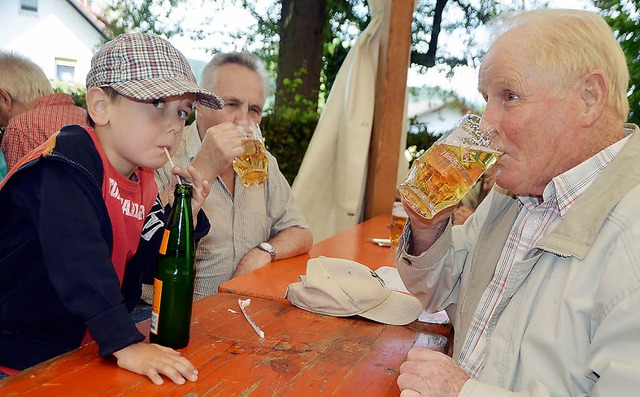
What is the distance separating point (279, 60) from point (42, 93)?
10.2 ft

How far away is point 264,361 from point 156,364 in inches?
9.8

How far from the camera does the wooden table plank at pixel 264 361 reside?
116cm

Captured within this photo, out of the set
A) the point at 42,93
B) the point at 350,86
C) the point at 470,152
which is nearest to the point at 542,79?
the point at 470,152

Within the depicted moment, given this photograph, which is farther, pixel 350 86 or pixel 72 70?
pixel 72 70

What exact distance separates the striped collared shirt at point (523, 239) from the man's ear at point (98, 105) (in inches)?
43.2

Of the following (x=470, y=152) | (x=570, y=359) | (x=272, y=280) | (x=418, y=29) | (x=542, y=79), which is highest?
(x=418, y=29)

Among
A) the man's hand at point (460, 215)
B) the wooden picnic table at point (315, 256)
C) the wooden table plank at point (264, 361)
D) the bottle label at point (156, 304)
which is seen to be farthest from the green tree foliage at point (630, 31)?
the bottle label at point (156, 304)

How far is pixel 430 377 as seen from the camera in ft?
4.11

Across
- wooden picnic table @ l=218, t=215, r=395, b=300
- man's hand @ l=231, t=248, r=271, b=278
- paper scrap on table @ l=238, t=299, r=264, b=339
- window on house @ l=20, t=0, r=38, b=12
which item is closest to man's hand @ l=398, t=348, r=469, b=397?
paper scrap on table @ l=238, t=299, r=264, b=339

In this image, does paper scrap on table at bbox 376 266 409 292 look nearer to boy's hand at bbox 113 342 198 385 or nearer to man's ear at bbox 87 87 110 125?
boy's hand at bbox 113 342 198 385

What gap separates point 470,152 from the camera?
57.9 inches

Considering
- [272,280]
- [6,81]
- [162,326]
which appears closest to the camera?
[162,326]

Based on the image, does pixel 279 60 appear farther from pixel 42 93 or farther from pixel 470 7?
pixel 42 93

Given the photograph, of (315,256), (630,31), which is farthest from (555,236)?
(630,31)
